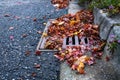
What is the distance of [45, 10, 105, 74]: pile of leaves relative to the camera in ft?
13.9

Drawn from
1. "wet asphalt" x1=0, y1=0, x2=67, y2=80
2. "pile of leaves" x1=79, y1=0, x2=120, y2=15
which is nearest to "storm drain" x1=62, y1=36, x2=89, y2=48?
"wet asphalt" x1=0, y1=0, x2=67, y2=80

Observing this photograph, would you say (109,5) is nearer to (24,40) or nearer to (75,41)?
(75,41)

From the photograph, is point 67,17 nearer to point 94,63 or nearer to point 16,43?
point 16,43

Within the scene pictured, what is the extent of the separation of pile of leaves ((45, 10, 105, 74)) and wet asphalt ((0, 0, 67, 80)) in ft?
0.77

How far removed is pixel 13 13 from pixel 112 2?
9.73ft

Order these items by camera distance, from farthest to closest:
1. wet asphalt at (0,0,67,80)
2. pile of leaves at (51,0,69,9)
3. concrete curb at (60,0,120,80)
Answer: pile of leaves at (51,0,69,9)
wet asphalt at (0,0,67,80)
concrete curb at (60,0,120,80)

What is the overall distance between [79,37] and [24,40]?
1070 mm

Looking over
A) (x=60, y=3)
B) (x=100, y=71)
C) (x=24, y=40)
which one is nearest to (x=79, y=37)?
(x=24, y=40)

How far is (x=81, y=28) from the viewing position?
5516 mm

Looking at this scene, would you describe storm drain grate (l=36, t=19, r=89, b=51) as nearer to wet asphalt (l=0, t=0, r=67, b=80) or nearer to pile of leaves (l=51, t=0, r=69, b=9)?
wet asphalt (l=0, t=0, r=67, b=80)

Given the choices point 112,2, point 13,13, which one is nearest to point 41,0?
point 13,13

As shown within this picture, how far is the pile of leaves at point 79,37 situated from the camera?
13.9ft

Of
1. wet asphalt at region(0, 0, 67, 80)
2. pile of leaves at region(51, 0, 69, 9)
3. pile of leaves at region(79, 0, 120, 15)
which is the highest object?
pile of leaves at region(79, 0, 120, 15)

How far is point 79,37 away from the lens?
17.1 feet
